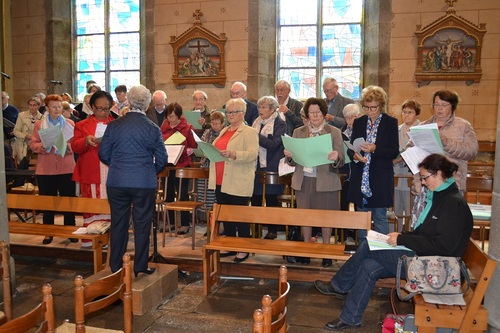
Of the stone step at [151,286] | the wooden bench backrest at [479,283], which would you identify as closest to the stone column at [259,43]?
the stone step at [151,286]

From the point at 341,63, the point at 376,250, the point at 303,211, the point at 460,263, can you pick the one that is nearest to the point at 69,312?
the point at 303,211

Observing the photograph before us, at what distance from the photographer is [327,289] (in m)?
4.07

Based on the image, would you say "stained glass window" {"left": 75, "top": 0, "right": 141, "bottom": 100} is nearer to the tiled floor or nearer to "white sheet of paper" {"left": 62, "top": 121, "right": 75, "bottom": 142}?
"white sheet of paper" {"left": 62, "top": 121, "right": 75, "bottom": 142}

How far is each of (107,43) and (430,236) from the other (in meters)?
8.92

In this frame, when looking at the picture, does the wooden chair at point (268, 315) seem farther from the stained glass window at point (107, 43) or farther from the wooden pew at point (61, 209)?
the stained glass window at point (107, 43)

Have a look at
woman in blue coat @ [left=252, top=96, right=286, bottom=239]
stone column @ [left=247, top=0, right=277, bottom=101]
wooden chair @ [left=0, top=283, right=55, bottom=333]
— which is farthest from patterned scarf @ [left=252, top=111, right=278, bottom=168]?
stone column @ [left=247, top=0, right=277, bottom=101]

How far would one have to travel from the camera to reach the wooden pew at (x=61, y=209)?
4383 mm

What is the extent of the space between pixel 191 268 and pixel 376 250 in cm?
193

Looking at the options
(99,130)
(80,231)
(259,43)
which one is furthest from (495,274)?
(259,43)

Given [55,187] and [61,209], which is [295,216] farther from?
[55,187]

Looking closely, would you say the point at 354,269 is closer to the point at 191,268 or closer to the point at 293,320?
the point at 293,320

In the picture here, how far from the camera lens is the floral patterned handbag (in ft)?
9.81

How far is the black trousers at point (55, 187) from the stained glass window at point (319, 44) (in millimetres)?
5002

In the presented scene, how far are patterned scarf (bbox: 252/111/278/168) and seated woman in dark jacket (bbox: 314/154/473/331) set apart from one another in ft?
5.72
